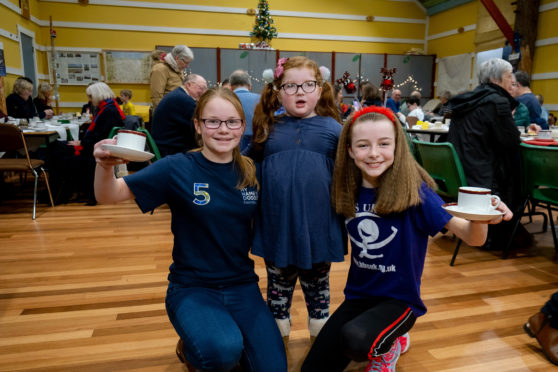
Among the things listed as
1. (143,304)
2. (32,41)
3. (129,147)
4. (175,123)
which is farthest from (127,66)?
(129,147)

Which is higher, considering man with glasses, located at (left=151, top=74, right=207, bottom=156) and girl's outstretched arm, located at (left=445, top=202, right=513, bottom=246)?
man with glasses, located at (left=151, top=74, right=207, bottom=156)

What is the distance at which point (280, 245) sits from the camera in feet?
4.67

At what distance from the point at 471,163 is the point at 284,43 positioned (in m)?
7.59

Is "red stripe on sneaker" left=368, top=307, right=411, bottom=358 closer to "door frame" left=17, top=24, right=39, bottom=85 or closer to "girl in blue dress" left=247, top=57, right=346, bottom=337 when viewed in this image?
"girl in blue dress" left=247, top=57, right=346, bottom=337

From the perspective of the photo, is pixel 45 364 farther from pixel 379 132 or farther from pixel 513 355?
pixel 513 355

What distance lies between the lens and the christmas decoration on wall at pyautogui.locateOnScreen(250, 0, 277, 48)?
902 centimetres

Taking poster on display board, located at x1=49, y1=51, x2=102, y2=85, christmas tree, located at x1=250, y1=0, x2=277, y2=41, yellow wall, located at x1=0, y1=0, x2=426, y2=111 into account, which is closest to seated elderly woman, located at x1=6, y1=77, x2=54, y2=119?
yellow wall, located at x1=0, y1=0, x2=426, y2=111

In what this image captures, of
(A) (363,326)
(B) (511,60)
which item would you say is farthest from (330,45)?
(A) (363,326)

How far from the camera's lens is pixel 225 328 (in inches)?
48.8

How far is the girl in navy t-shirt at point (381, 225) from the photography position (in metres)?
1.34

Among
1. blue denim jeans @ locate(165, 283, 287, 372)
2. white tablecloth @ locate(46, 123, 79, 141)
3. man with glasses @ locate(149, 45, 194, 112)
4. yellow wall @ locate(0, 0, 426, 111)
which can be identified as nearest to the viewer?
blue denim jeans @ locate(165, 283, 287, 372)

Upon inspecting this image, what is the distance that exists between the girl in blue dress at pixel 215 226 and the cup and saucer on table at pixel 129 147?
0.57ft

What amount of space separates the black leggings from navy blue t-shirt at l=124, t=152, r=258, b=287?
37 cm

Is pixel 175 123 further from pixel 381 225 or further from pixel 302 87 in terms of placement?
pixel 381 225
